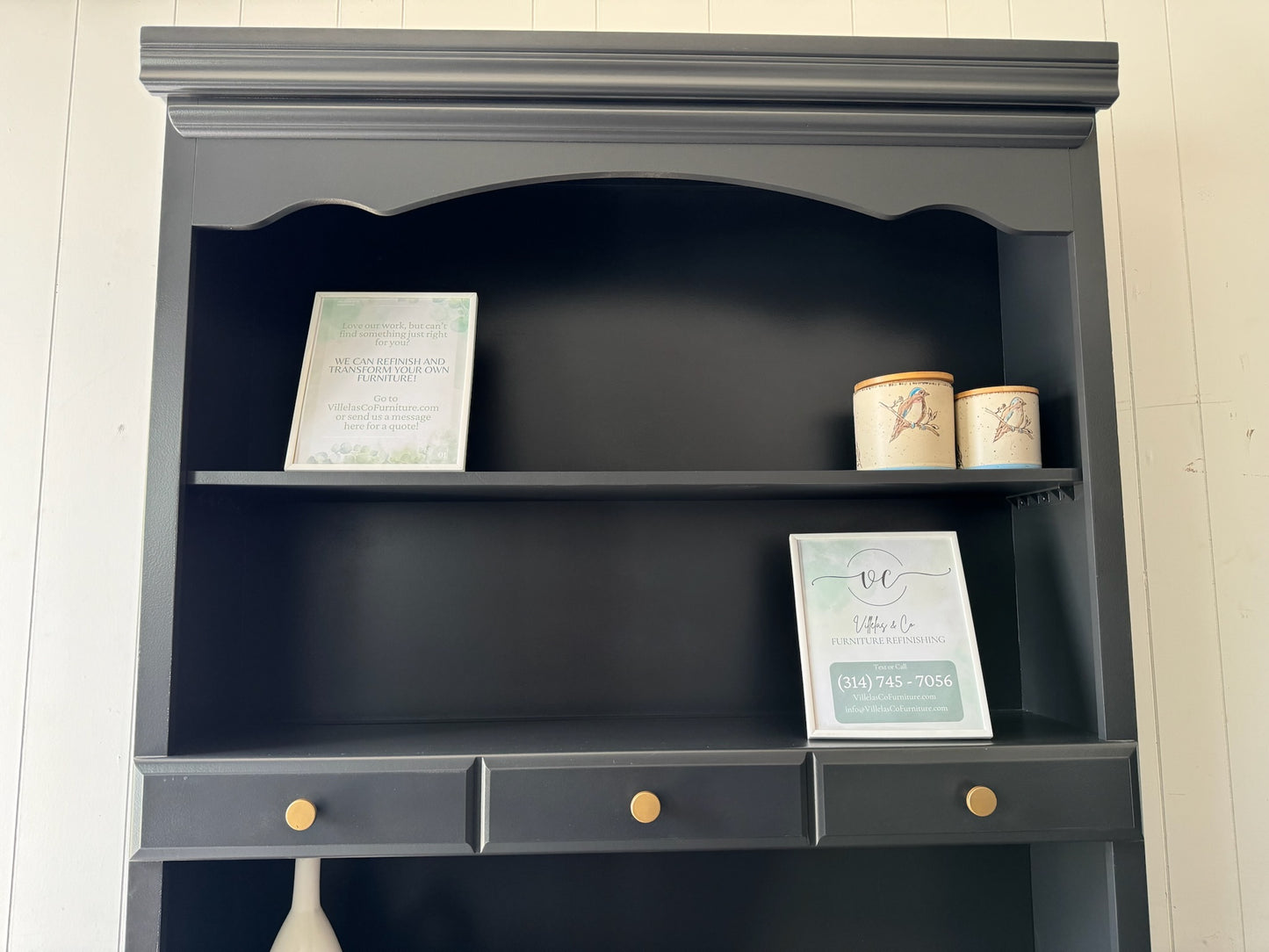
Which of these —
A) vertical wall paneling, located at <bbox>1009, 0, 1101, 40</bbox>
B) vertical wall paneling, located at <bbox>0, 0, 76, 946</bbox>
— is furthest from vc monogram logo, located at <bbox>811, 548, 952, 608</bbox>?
vertical wall paneling, located at <bbox>0, 0, 76, 946</bbox>

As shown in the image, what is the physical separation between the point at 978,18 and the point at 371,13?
3.31 ft

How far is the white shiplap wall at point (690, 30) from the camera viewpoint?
1.27 m

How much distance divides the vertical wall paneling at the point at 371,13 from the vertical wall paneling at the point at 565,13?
223 millimetres

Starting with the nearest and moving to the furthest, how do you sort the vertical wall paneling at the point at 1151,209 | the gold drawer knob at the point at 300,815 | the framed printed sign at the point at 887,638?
the gold drawer knob at the point at 300,815
the framed printed sign at the point at 887,638
the vertical wall paneling at the point at 1151,209

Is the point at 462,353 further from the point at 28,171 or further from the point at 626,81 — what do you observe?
the point at 28,171

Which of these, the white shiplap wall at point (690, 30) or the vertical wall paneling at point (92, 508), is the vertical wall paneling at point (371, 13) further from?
the vertical wall paneling at point (92, 508)

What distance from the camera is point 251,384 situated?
1.25 m

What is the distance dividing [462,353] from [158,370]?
369 millimetres

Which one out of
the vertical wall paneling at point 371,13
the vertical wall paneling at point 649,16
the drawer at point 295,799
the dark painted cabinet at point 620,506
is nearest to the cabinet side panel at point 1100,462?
the dark painted cabinet at point 620,506

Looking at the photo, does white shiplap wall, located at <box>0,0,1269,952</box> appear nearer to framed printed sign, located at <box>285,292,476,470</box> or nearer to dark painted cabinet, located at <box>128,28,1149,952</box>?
dark painted cabinet, located at <box>128,28,1149,952</box>

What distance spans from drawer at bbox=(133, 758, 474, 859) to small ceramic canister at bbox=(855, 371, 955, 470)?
65 centimetres

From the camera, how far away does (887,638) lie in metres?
1.14

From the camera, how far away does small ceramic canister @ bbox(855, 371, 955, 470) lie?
1106 millimetres

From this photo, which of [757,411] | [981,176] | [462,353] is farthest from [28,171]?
[981,176]
